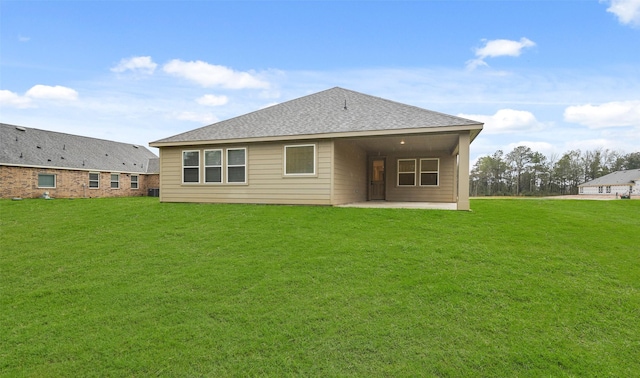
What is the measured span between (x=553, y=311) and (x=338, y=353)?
8.79 feet

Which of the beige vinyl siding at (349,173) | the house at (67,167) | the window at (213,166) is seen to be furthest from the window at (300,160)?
the house at (67,167)

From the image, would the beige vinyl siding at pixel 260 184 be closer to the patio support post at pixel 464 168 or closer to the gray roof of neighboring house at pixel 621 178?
the patio support post at pixel 464 168

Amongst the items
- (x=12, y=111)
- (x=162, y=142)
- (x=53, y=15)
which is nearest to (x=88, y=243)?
(x=162, y=142)

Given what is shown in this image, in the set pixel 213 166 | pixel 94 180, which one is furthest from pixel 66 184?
pixel 213 166

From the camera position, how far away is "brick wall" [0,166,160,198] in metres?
17.3

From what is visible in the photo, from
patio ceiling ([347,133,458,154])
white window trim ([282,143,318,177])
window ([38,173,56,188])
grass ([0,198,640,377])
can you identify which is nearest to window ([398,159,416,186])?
patio ceiling ([347,133,458,154])

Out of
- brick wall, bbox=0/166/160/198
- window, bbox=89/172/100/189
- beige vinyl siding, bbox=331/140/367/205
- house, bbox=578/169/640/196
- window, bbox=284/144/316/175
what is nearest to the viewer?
window, bbox=284/144/316/175

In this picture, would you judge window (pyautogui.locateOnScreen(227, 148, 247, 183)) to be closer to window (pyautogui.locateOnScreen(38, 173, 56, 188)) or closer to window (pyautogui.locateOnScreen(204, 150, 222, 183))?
window (pyautogui.locateOnScreen(204, 150, 222, 183))

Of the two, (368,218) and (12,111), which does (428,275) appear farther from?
(12,111)

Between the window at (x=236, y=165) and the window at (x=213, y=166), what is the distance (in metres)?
0.38

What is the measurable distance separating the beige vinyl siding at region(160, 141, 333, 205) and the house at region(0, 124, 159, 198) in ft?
40.2

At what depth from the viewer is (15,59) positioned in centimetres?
1498

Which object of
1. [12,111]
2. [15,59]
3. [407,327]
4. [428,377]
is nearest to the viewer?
[428,377]

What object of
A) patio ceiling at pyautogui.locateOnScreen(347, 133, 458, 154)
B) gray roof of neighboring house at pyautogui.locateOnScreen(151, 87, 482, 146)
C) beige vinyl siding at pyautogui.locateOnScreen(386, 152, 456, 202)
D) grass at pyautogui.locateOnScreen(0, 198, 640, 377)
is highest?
gray roof of neighboring house at pyautogui.locateOnScreen(151, 87, 482, 146)
